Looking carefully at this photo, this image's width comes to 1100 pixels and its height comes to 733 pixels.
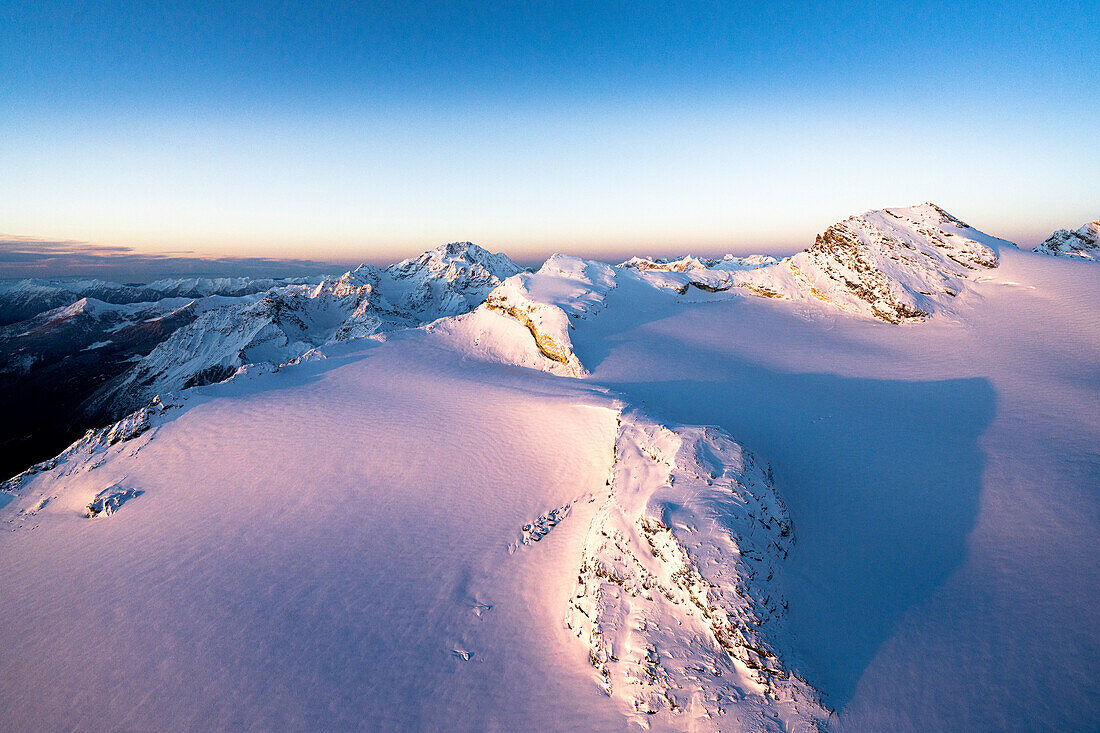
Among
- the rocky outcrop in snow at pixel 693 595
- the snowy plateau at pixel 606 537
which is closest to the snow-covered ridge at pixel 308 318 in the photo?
the snowy plateau at pixel 606 537

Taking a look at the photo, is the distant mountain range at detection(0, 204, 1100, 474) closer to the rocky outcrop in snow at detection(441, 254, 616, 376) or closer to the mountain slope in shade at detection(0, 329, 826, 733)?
the rocky outcrop in snow at detection(441, 254, 616, 376)

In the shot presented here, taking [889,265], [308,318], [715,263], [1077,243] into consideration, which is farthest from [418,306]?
[1077,243]

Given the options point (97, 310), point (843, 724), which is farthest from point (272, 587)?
point (97, 310)

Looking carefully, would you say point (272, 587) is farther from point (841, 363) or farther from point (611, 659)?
point (841, 363)

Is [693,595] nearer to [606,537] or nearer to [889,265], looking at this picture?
[606,537]

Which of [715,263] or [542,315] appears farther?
[715,263]

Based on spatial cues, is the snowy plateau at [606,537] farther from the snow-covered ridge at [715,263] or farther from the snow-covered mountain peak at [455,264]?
the snow-covered mountain peak at [455,264]

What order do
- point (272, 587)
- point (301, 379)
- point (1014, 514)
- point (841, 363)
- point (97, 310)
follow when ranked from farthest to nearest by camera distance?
point (97, 310), point (301, 379), point (841, 363), point (272, 587), point (1014, 514)
